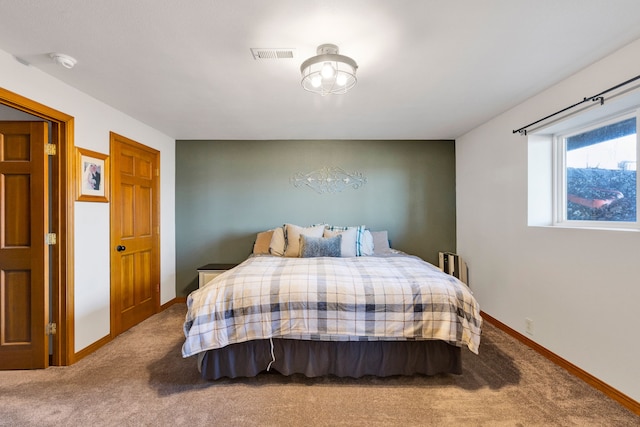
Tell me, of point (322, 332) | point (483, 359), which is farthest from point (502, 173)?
point (322, 332)

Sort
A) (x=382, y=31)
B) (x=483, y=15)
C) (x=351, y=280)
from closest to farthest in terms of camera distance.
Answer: (x=483, y=15) < (x=382, y=31) < (x=351, y=280)

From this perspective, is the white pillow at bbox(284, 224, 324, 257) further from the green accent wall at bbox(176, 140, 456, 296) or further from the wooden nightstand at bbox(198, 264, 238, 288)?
the wooden nightstand at bbox(198, 264, 238, 288)

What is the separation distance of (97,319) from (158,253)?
1096mm

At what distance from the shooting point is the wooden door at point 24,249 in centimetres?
215

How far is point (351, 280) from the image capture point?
6.76 feet

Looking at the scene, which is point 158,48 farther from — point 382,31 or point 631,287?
point 631,287

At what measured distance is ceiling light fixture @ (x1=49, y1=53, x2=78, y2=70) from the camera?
182 centimetres

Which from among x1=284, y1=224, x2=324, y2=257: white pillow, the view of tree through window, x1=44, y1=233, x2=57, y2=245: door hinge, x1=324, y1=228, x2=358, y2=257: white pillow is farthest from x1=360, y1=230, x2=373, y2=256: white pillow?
x1=44, y1=233, x2=57, y2=245: door hinge

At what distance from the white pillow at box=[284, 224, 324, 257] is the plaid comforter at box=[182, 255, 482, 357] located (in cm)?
127

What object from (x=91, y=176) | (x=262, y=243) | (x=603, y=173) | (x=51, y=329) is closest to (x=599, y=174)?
(x=603, y=173)

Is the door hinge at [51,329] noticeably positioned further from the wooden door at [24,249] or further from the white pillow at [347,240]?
the white pillow at [347,240]

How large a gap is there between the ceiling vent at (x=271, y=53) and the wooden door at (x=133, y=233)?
1.88 meters

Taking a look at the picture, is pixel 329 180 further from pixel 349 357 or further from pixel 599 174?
pixel 599 174

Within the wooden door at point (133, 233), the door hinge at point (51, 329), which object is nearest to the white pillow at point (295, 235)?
the wooden door at point (133, 233)
